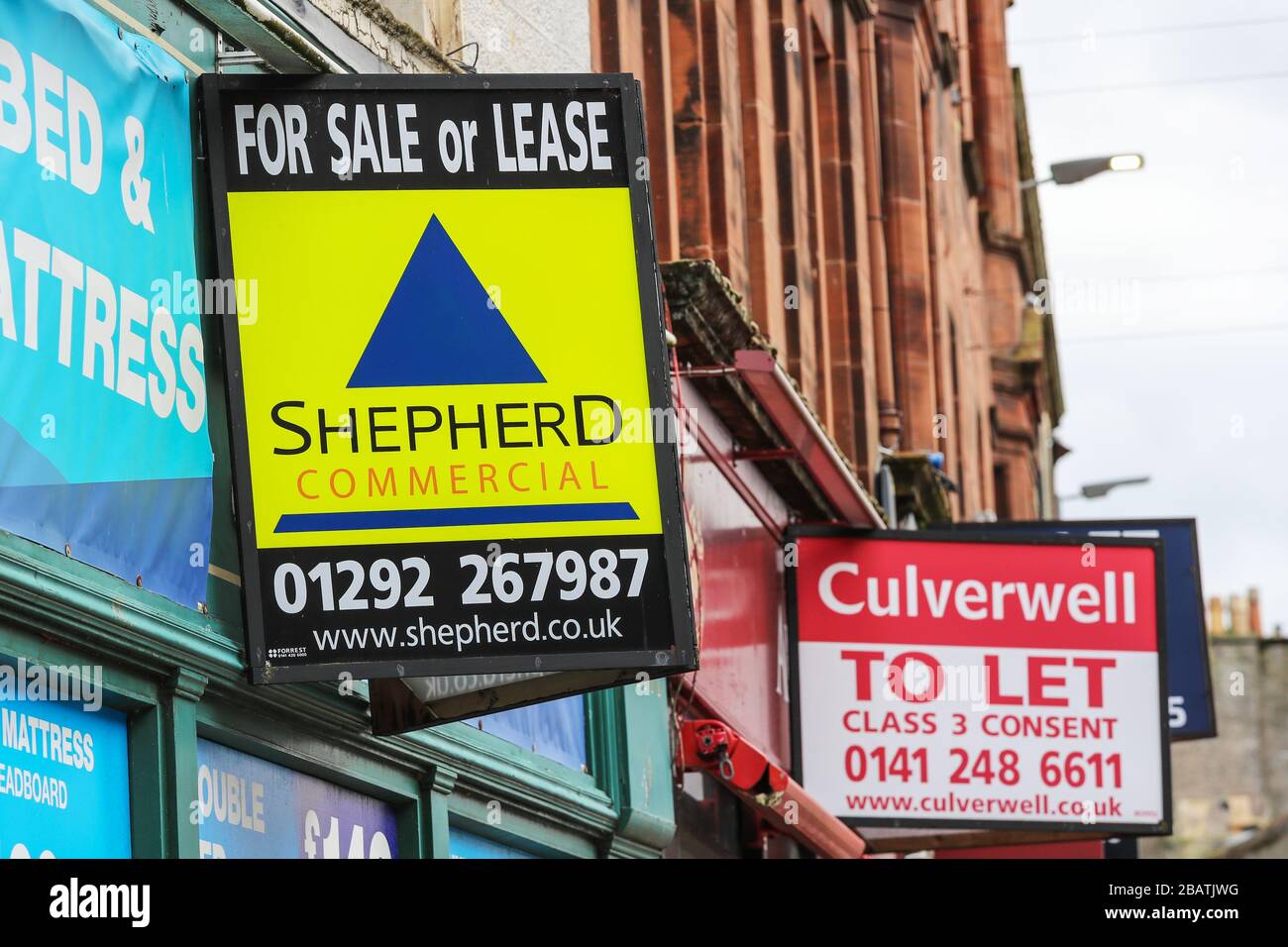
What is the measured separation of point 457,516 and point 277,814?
3.67ft

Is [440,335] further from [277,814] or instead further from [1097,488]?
[1097,488]

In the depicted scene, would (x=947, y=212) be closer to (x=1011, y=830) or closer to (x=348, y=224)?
(x=1011, y=830)

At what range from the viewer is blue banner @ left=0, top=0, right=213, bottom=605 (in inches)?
252

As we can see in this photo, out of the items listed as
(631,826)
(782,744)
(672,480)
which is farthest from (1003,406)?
(672,480)

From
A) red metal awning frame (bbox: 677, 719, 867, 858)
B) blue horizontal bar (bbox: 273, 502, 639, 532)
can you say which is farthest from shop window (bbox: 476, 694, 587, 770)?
blue horizontal bar (bbox: 273, 502, 639, 532)

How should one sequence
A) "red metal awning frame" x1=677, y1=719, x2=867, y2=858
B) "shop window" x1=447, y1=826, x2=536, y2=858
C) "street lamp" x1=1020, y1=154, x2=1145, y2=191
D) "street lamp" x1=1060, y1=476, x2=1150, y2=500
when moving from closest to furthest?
"shop window" x1=447, y1=826, x2=536, y2=858 → "red metal awning frame" x1=677, y1=719, x2=867, y2=858 → "street lamp" x1=1020, y1=154, x2=1145, y2=191 → "street lamp" x1=1060, y1=476, x2=1150, y2=500

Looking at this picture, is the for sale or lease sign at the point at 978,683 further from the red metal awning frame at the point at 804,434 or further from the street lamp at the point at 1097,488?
the street lamp at the point at 1097,488

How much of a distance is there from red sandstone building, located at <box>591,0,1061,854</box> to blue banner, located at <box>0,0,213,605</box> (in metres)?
5.02

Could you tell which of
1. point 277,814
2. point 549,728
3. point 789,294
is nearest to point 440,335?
point 277,814

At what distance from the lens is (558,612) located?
23.5 ft

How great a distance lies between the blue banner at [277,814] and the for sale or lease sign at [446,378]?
1.56 feet

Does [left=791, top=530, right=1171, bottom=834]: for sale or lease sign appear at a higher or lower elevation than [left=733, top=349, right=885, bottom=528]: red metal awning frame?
lower

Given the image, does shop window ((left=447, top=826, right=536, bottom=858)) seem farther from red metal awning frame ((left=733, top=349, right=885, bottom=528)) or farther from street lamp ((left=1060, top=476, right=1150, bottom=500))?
street lamp ((left=1060, top=476, right=1150, bottom=500))

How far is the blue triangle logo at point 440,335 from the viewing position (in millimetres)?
7289
